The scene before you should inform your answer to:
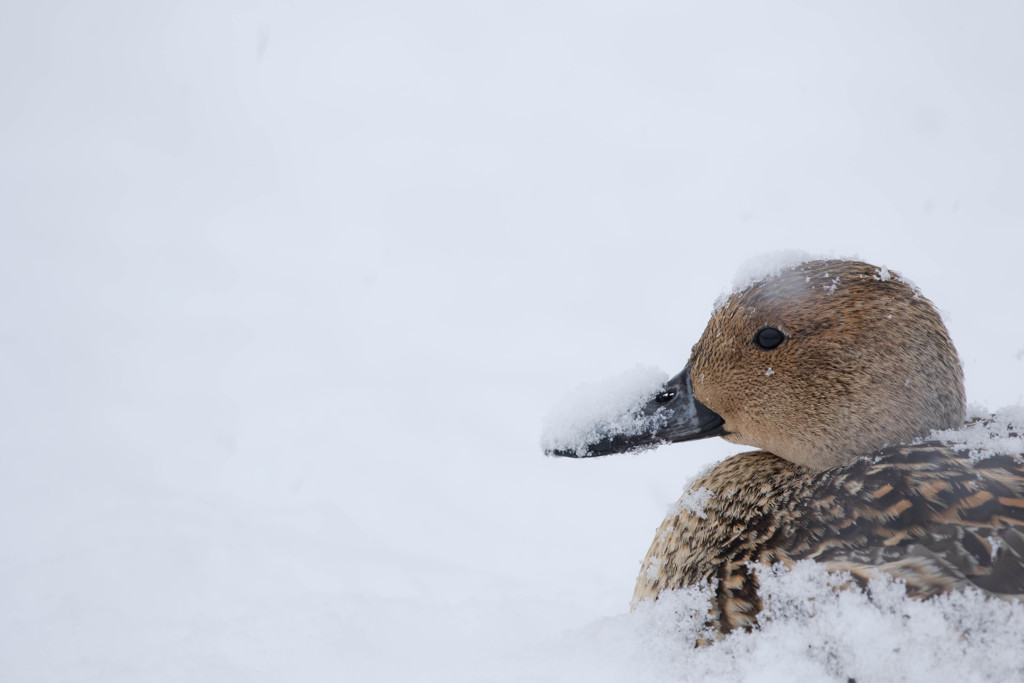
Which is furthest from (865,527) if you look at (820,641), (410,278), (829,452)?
(410,278)

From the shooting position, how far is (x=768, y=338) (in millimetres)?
2113

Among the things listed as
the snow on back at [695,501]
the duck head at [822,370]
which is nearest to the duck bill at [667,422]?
the duck head at [822,370]

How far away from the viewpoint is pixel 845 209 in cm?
734

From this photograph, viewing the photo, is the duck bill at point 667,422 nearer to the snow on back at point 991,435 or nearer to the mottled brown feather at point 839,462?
the mottled brown feather at point 839,462

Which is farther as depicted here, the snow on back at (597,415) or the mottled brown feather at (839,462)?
the snow on back at (597,415)

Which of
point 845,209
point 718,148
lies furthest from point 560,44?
point 845,209

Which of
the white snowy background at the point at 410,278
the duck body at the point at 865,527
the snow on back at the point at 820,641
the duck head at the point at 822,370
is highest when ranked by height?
the white snowy background at the point at 410,278

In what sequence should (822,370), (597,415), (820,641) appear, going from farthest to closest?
1. (597,415)
2. (822,370)
3. (820,641)

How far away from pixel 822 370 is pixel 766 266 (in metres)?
0.32

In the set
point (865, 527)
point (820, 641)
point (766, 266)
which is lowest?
point (820, 641)

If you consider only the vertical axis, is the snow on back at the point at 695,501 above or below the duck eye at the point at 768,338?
below

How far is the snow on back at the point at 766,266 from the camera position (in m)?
2.10

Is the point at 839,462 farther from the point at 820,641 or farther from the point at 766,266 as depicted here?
the point at 820,641

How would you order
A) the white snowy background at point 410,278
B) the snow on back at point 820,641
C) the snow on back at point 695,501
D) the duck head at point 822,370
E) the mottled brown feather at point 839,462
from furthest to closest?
1. the white snowy background at point 410,278
2. the snow on back at point 695,501
3. the duck head at point 822,370
4. the mottled brown feather at point 839,462
5. the snow on back at point 820,641
